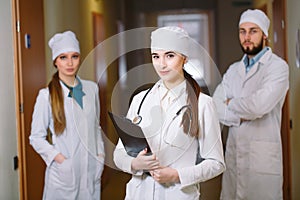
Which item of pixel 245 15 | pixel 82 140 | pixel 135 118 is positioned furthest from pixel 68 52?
pixel 245 15

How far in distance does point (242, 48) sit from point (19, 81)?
113 centimetres

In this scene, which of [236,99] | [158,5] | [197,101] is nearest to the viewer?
[197,101]

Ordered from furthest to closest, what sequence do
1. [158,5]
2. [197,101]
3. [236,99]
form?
[158,5]
[236,99]
[197,101]

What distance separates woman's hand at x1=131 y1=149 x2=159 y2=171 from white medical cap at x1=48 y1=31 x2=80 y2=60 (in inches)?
28.0

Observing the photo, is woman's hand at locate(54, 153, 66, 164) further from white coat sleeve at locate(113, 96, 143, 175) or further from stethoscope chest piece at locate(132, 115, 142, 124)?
stethoscope chest piece at locate(132, 115, 142, 124)

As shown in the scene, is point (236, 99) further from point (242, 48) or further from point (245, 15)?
point (245, 15)

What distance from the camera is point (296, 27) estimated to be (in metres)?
1.97

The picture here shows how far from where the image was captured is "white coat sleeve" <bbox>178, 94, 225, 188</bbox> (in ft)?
4.80

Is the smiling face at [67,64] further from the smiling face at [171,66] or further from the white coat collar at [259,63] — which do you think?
the white coat collar at [259,63]

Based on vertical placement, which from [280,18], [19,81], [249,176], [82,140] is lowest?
[249,176]

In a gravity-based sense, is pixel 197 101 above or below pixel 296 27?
below

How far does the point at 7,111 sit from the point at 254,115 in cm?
123

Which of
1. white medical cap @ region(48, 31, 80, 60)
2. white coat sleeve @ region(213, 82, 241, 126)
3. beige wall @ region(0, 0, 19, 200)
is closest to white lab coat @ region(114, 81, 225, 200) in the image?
white coat sleeve @ region(213, 82, 241, 126)

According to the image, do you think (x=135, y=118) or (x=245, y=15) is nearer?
(x=135, y=118)
